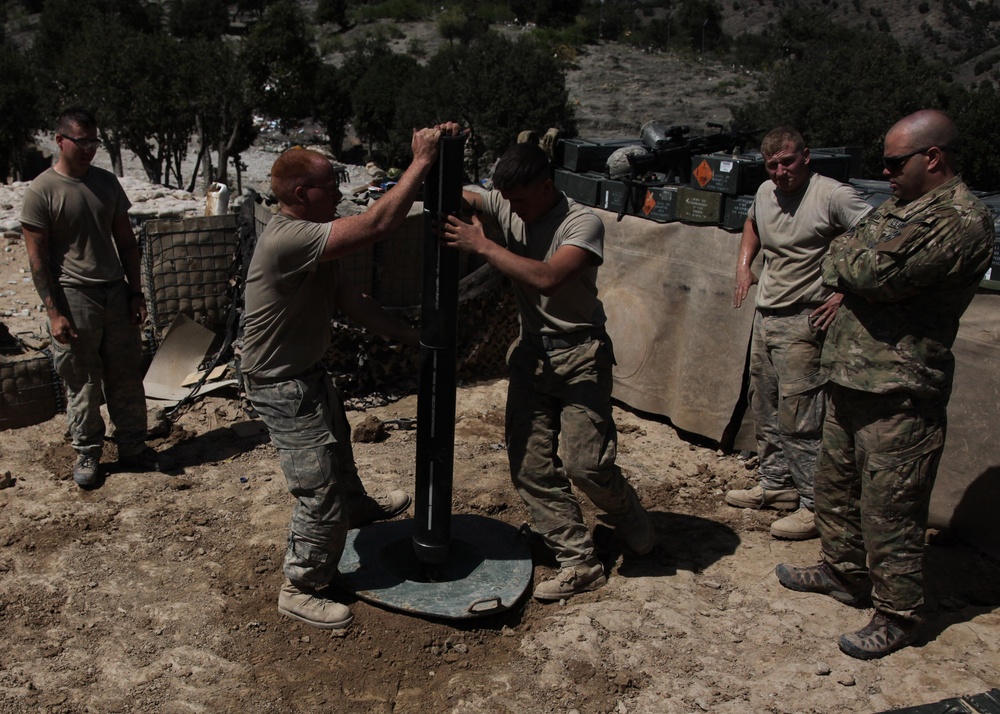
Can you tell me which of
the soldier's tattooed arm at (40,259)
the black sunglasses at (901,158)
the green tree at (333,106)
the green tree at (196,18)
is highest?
the green tree at (196,18)

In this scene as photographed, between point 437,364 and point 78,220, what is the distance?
8.37ft

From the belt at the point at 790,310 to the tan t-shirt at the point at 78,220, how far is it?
12.0 feet

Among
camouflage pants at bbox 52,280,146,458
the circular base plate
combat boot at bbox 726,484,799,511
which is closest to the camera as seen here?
the circular base plate

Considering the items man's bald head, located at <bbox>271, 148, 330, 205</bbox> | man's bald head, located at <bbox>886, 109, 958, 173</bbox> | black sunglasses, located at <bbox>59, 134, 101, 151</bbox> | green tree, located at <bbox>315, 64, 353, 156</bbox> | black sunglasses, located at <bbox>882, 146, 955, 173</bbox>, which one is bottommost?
green tree, located at <bbox>315, 64, 353, 156</bbox>

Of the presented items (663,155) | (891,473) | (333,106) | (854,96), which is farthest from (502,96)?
(891,473)

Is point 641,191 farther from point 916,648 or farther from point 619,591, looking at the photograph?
point 916,648

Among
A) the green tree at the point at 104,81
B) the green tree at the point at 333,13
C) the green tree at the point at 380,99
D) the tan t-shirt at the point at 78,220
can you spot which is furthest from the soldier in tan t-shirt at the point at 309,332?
the green tree at the point at 333,13

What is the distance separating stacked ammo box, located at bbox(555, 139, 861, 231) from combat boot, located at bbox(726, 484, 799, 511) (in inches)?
67.7

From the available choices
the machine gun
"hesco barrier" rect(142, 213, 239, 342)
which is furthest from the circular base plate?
"hesco barrier" rect(142, 213, 239, 342)

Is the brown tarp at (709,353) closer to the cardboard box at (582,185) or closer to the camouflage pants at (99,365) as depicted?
the cardboard box at (582,185)

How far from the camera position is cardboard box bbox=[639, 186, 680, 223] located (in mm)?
6211

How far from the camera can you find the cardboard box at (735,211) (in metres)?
5.79

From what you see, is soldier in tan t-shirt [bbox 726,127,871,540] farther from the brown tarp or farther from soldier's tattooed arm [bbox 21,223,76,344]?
soldier's tattooed arm [bbox 21,223,76,344]

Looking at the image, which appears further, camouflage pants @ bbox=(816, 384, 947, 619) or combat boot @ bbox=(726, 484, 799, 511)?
combat boot @ bbox=(726, 484, 799, 511)
